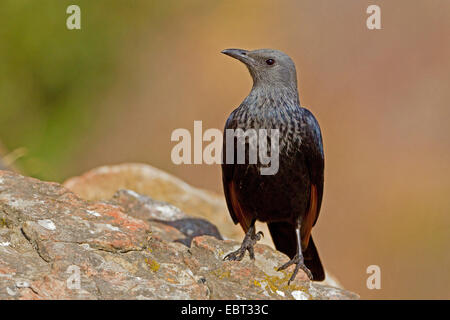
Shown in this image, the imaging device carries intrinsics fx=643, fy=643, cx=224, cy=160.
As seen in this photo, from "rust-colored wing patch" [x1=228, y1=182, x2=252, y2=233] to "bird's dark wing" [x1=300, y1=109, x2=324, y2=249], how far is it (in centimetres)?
47

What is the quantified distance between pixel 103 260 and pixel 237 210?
1.64m

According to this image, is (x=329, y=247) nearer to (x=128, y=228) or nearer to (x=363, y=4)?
(x=363, y=4)

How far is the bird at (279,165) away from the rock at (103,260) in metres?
0.27

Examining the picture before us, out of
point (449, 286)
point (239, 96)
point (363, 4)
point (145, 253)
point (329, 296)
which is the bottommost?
point (449, 286)

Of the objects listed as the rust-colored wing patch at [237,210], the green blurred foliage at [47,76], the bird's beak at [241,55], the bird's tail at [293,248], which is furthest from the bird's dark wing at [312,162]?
the green blurred foliage at [47,76]

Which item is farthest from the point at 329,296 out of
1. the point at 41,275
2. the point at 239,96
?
the point at 239,96

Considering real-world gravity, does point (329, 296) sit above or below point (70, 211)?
below

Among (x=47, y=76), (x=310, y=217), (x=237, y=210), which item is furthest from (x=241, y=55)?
(x=47, y=76)

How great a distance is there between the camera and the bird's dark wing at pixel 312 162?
16.5 ft

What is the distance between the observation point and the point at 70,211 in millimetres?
4617

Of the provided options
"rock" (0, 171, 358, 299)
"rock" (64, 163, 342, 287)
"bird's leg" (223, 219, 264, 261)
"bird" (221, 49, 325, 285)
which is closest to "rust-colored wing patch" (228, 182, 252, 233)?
"bird" (221, 49, 325, 285)
